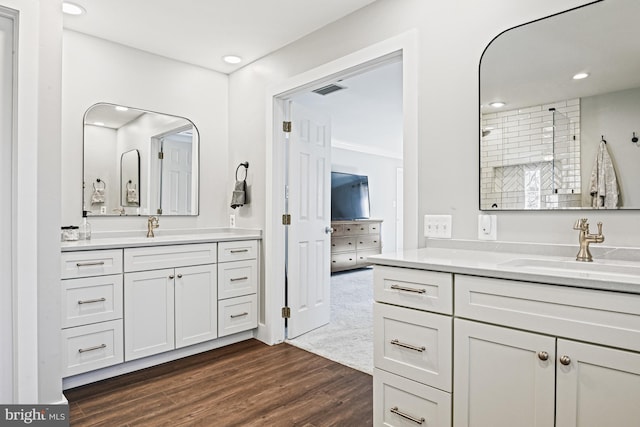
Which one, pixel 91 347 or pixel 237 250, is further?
pixel 237 250

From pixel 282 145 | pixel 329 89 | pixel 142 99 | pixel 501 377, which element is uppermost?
pixel 329 89

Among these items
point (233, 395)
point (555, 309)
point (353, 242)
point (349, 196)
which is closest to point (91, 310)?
point (233, 395)

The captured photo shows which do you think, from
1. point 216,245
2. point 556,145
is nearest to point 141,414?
point 216,245

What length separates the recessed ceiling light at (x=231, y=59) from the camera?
10.6 feet

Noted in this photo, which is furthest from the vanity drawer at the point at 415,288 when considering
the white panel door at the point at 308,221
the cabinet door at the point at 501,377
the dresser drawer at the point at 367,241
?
the dresser drawer at the point at 367,241

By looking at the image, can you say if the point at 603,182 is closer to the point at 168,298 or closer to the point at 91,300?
the point at 168,298

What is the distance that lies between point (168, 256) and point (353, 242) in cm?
427

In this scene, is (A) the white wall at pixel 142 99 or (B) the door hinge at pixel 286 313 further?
(B) the door hinge at pixel 286 313

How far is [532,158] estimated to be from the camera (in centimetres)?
180

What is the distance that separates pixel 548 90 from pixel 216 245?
92.9 inches

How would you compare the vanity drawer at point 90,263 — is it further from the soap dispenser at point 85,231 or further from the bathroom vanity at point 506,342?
the bathroom vanity at point 506,342

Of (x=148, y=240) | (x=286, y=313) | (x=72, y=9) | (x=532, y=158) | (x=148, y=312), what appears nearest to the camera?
(x=532, y=158)

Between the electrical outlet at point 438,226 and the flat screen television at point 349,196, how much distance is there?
4306 mm

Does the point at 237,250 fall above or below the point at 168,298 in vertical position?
above
